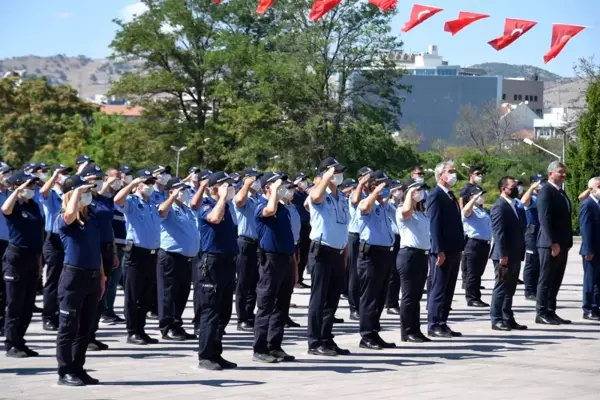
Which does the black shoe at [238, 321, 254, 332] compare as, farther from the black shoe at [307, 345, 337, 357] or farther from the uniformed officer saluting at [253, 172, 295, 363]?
the uniformed officer saluting at [253, 172, 295, 363]

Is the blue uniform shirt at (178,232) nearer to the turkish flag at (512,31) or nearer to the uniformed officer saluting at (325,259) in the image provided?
the uniformed officer saluting at (325,259)

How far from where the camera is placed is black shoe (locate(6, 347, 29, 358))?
12.1 metres

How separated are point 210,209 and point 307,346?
87.5 inches

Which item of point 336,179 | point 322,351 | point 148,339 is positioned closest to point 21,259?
point 148,339

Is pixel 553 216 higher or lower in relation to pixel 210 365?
higher

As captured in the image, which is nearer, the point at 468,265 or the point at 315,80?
the point at 468,265

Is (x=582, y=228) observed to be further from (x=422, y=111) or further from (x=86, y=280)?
(x=422, y=111)

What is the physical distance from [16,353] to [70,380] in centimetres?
191

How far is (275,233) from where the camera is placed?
476 inches

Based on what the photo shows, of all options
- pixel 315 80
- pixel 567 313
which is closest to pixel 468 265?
pixel 567 313

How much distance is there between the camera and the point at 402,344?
1373 centimetres

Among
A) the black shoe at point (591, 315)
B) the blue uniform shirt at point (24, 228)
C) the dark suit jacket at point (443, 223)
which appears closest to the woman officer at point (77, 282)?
the blue uniform shirt at point (24, 228)

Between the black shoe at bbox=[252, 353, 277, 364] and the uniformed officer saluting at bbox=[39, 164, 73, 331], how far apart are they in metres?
3.16

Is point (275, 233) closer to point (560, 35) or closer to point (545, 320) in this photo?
point (545, 320)
